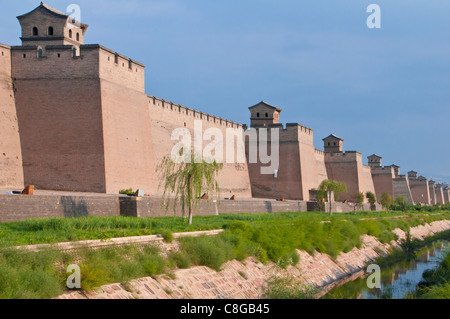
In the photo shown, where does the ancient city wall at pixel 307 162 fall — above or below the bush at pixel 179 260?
above

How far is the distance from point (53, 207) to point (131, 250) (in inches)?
165

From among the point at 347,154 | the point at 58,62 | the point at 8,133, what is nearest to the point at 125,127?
the point at 58,62

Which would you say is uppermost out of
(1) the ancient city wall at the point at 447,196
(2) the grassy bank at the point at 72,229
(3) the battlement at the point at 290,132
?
(3) the battlement at the point at 290,132

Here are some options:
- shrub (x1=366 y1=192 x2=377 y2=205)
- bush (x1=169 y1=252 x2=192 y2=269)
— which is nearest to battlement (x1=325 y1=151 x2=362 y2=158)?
shrub (x1=366 y1=192 x2=377 y2=205)

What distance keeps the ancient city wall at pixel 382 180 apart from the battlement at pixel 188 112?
2463 cm

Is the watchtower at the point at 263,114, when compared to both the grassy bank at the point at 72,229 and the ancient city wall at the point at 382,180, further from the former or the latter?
the ancient city wall at the point at 382,180

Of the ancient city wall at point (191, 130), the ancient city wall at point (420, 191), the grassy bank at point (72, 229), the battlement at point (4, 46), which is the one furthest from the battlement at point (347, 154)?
the grassy bank at point (72, 229)

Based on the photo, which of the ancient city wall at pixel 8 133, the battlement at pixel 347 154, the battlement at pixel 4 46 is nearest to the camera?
the ancient city wall at pixel 8 133

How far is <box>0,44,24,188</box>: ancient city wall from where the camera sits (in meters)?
15.0

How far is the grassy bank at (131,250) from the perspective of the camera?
19.0ft

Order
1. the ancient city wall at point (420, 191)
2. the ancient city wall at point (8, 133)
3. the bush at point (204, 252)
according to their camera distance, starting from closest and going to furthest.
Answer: the bush at point (204, 252) → the ancient city wall at point (8, 133) → the ancient city wall at point (420, 191)

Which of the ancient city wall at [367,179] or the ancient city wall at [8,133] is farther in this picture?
→ the ancient city wall at [367,179]
